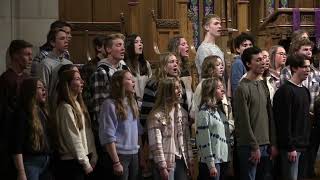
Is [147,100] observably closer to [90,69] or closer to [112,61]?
[112,61]

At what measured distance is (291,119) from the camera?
5.13m

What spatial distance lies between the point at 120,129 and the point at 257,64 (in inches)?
52.2

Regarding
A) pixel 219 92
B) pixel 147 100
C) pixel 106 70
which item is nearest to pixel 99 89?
pixel 106 70

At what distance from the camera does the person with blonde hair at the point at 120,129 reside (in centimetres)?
459

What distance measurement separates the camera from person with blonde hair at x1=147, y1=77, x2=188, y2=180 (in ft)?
15.6

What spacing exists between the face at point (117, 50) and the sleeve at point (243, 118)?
1.01 m

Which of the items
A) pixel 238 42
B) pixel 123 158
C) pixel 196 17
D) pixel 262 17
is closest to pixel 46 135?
pixel 123 158

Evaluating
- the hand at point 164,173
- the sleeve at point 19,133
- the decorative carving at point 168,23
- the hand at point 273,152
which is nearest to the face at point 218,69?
the hand at point 273,152

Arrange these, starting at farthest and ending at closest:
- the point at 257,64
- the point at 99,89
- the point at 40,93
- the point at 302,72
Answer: the point at 302,72
the point at 257,64
the point at 99,89
the point at 40,93

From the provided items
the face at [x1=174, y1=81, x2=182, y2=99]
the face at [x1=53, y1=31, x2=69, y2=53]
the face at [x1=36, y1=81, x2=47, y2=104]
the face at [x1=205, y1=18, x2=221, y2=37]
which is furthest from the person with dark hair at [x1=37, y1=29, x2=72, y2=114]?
the face at [x1=205, y1=18, x2=221, y2=37]

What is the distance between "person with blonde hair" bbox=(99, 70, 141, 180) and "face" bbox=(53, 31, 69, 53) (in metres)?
0.63

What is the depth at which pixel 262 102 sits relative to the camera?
5.09m

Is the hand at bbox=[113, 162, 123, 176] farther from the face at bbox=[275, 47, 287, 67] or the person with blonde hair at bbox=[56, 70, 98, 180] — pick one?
the face at bbox=[275, 47, 287, 67]

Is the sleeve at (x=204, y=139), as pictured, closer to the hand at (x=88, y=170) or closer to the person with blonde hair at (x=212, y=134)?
the person with blonde hair at (x=212, y=134)
